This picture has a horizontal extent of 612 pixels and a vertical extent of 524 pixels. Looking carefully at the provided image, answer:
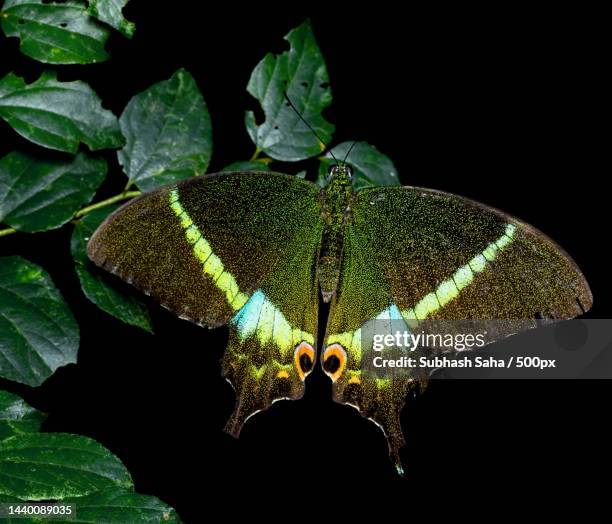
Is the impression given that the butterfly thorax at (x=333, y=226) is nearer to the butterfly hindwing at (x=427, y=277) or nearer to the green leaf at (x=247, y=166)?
the butterfly hindwing at (x=427, y=277)

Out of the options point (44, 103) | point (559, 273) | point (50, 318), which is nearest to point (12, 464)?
point (50, 318)

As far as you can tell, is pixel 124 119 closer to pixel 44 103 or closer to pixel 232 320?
pixel 44 103

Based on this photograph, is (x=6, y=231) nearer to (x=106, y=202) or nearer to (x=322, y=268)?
(x=106, y=202)

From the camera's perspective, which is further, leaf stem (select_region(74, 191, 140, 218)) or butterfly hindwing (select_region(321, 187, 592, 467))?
leaf stem (select_region(74, 191, 140, 218))

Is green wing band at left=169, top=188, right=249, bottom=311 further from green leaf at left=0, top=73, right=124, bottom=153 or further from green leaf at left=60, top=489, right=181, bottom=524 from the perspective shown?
green leaf at left=60, top=489, right=181, bottom=524

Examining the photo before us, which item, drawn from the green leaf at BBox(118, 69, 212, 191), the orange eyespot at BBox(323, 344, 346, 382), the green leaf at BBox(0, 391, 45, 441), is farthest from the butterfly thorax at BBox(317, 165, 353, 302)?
the green leaf at BBox(0, 391, 45, 441)

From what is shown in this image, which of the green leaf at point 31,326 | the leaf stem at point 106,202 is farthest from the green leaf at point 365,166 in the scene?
the green leaf at point 31,326
